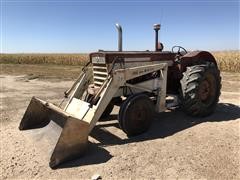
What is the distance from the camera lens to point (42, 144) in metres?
4.99

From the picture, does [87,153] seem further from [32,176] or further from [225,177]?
[225,177]

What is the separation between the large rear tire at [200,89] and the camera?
242 inches

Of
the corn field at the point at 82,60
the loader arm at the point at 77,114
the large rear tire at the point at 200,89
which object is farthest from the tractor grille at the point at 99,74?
the corn field at the point at 82,60

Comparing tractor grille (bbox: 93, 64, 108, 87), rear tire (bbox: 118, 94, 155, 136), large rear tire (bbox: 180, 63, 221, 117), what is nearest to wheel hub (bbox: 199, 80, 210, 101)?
large rear tire (bbox: 180, 63, 221, 117)

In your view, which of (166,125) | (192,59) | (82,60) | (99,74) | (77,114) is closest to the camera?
(77,114)

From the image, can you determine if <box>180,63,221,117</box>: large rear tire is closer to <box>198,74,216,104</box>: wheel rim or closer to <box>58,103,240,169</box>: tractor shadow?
<box>198,74,216,104</box>: wheel rim

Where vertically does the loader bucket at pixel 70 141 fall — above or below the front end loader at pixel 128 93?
below

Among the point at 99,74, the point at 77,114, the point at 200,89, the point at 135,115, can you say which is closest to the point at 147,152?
the point at 135,115

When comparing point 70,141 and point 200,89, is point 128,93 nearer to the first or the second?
point 200,89

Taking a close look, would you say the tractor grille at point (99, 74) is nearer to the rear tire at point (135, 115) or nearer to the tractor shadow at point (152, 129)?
the rear tire at point (135, 115)

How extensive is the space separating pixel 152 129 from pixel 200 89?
1473mm

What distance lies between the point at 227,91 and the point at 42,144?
762 cm

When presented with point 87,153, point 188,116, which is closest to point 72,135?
point 87,153

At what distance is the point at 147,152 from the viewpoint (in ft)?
15.4
